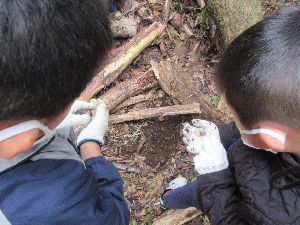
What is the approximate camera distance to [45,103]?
49.0 inches

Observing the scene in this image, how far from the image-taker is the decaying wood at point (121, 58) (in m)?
3.29

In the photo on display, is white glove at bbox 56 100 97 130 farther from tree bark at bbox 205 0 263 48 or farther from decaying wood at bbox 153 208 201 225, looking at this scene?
tree bark at bbox 205 0 263 48

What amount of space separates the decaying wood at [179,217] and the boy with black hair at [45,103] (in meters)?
1.28

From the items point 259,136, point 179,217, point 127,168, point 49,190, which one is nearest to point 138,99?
point 127,168

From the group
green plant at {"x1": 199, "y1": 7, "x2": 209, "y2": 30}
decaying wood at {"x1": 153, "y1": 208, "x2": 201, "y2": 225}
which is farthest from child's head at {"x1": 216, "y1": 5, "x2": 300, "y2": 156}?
green plant at {"x1": 199, "y1": 7, "x2": 209, "y2": 30}

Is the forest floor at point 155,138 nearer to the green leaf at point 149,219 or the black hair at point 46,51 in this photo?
the green leaf at point 149,219

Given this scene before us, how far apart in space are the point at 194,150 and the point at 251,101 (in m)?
0.76

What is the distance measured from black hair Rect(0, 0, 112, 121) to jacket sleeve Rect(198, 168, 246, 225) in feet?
3.22

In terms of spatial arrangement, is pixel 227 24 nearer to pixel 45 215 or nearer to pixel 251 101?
pixel 251 101

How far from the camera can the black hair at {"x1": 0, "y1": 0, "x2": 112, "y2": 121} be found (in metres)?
1.07

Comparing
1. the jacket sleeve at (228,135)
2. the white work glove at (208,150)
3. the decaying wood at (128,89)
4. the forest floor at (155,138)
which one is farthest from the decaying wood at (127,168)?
the jacket sleeve at (228,135)

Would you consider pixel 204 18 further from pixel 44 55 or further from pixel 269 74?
pixel 44 55

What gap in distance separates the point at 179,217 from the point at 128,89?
3.75 ft

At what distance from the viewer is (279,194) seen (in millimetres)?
1749
